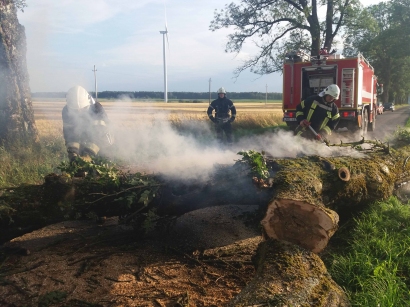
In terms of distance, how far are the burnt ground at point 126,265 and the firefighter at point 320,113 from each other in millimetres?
2761

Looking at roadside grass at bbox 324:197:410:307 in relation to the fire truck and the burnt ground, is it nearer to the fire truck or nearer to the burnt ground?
the burnt ground

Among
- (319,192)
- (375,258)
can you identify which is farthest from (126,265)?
(375,258)

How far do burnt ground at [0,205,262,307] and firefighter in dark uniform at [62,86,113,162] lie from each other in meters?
2.07

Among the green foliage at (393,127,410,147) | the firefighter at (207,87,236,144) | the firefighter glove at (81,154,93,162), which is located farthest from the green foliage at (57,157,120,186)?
the firefighter at (207,87,236,144)

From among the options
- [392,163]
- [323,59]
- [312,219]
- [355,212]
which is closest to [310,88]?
[323,59]

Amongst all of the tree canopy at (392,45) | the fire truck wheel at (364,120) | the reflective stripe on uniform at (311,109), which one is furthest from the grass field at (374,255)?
the tree canopy at (392,45)

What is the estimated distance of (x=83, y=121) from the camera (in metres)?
6.61

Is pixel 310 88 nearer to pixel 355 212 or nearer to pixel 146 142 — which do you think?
pixel 146 142

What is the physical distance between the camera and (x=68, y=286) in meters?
3.09

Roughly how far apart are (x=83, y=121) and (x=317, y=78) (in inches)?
285

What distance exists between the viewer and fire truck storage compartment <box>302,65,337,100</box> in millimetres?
10375

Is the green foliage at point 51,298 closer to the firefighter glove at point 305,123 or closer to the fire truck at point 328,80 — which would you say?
the firefighter glove at point 305,123

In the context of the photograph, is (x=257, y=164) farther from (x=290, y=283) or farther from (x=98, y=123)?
(x=98, y=123)

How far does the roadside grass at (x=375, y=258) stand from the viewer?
2633mm
